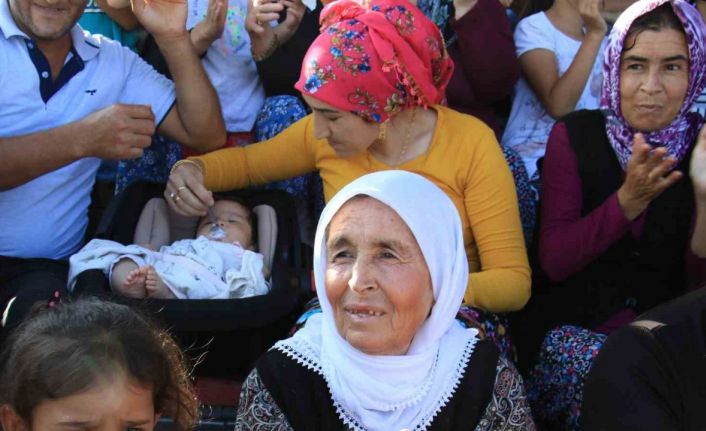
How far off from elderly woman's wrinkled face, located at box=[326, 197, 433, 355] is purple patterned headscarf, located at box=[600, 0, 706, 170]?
1.33 metres

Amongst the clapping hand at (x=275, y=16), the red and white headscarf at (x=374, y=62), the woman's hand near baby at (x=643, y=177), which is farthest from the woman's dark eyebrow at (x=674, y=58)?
the clapping hand at (x=275, y=16)

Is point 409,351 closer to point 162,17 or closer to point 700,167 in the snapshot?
point 700,167

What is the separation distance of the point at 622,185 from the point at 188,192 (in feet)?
4.77

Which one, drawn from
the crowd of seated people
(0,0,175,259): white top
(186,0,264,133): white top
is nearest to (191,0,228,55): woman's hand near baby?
the crowd of seated people

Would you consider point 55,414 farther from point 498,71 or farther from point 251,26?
point 498,71

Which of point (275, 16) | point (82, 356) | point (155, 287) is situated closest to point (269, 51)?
point (275, 16)

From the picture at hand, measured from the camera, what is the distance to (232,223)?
3.61m

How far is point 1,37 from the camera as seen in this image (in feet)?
11.7

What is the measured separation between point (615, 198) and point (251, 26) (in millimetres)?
1515

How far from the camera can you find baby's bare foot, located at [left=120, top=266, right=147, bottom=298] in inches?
125

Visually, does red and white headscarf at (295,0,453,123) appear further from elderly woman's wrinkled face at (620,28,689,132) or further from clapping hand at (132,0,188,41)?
elderly woman's wrinkled face at (620,28,689,132)

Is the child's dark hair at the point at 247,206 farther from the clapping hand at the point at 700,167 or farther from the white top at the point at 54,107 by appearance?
the clapping hand at the point at 700,167

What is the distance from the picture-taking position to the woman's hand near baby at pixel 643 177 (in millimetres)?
3131

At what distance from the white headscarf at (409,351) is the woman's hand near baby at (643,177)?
83cm
